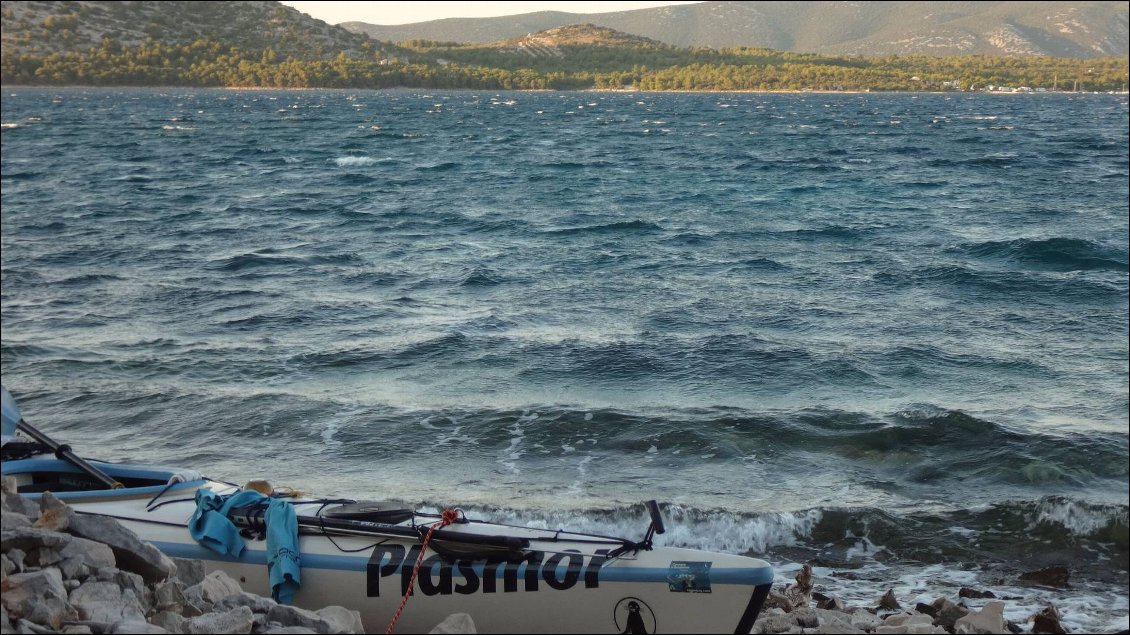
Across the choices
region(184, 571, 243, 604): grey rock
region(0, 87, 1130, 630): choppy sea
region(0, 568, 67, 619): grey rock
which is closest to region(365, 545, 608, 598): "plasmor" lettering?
region(184, 571, 243, 604): grey rock

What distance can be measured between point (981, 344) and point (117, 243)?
2311 centimetres

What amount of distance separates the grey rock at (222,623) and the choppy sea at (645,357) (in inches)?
216

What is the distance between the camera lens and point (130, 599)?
655 cm

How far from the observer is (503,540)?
834 centimetres

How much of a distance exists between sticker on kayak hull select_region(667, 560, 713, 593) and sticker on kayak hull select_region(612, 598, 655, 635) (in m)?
0.27

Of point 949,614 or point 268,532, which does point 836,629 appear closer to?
point 949,614

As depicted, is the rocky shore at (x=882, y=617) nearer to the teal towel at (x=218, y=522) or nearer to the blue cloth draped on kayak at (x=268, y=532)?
the blue cloth draped on kayak at (x=268, y=532)

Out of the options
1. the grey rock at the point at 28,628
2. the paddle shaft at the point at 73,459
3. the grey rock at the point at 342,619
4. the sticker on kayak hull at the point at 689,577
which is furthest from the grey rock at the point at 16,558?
the sticker on kayak hull at the point at 689,577

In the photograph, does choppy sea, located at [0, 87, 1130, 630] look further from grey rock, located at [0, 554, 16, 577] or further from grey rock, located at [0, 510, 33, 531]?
grey rock, located at [0, 554, 16, 577]

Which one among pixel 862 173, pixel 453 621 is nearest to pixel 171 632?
pixel 453 621

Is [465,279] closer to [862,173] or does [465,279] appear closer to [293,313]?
[293,313]

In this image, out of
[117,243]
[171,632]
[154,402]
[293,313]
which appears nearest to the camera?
[171,632]

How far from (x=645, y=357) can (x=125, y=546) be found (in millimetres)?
11718

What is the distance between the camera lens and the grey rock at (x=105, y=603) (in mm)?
6188
